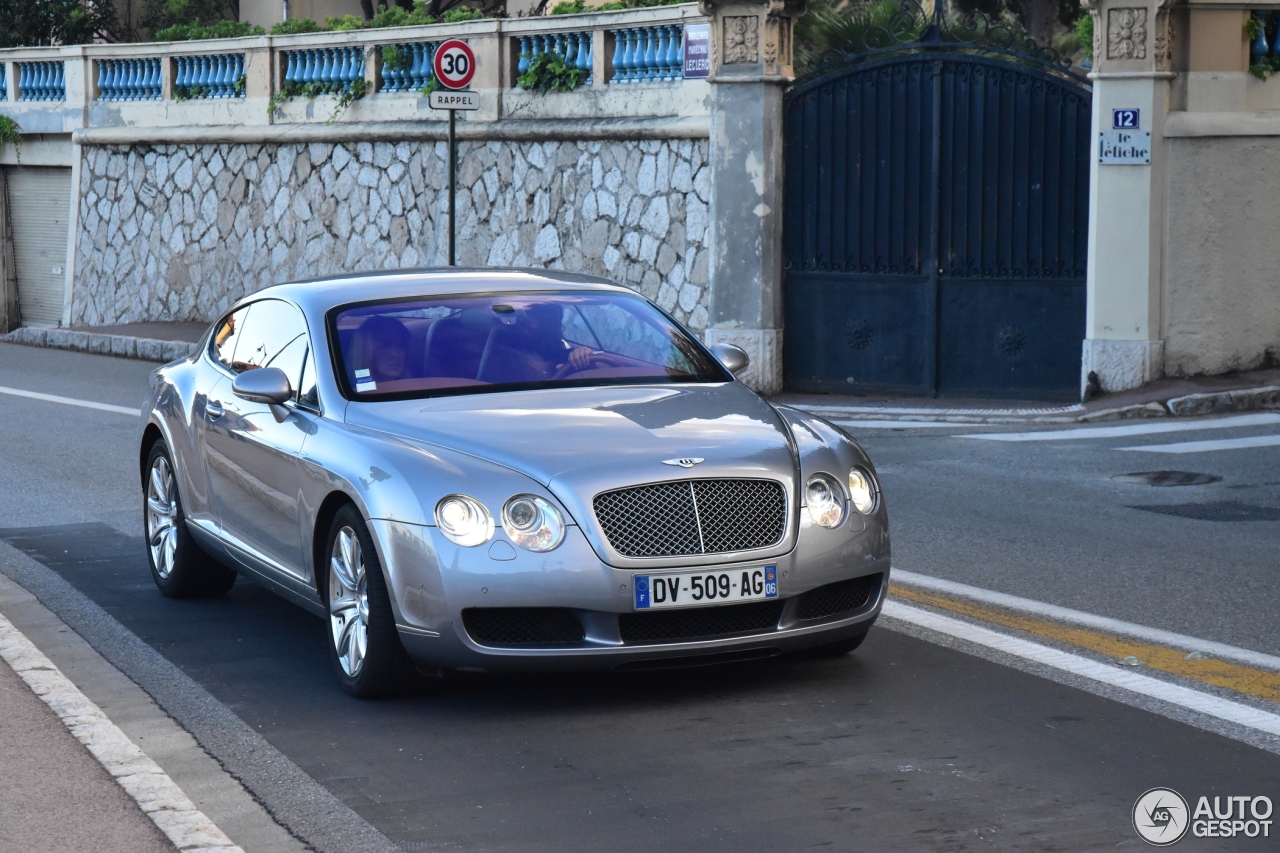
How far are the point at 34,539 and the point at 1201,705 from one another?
6447mm

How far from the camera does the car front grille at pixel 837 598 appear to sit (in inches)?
233

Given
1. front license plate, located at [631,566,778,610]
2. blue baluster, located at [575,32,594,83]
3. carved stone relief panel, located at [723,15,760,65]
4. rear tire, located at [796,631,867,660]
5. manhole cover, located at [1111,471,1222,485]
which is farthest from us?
blue baluster, located at [575,32,594,83]

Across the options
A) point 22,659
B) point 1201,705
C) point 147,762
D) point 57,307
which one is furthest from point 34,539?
point 57,307

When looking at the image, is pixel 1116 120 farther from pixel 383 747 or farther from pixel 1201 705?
pixel 383 747

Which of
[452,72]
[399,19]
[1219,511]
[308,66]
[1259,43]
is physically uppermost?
[399,19]

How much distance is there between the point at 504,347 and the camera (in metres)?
6.83

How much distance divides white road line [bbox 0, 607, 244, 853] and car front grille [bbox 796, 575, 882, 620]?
6.92 feet

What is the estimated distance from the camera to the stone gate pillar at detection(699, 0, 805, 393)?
55.4ft

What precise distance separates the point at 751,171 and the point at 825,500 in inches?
448

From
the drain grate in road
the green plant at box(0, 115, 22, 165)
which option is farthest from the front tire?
the green plant at box(0, 115, 22, 165)

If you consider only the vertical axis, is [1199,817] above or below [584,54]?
below

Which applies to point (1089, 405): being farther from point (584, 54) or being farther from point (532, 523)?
point (532, 523)

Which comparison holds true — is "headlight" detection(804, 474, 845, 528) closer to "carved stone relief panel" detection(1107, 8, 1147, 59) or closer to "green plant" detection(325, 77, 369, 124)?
"carved stone relief panel" detection(1107, 8, 1147, 59)

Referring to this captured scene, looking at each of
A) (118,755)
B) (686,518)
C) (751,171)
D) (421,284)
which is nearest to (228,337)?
(421,284)
